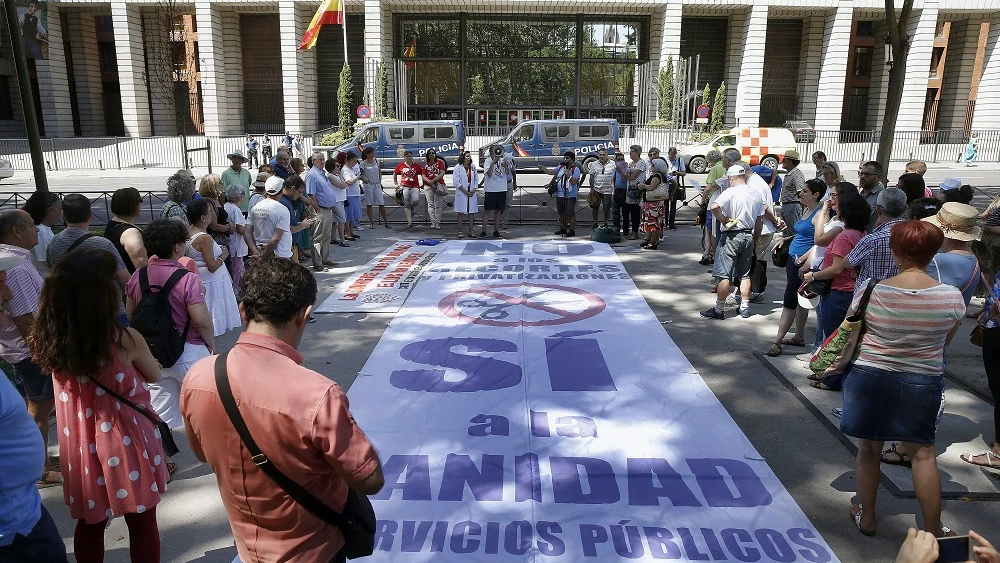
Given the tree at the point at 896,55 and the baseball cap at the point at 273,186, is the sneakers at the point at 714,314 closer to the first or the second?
the baseball cap at the point at 273,186

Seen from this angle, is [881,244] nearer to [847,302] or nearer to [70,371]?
[847,302]

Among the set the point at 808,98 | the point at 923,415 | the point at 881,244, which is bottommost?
the point at 923,415

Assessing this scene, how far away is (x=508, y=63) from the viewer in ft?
142

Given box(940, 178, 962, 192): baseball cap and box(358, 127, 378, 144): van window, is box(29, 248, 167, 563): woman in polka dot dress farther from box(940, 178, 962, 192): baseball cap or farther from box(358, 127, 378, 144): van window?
box(358, 127, 378, 144): van window

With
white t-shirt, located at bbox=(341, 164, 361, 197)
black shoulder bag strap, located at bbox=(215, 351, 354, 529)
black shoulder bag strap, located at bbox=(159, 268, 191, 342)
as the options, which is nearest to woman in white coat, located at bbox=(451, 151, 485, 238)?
white t-shirt, located at bbox=(341, 164, 361, 197)

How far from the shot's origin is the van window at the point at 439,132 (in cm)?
2803

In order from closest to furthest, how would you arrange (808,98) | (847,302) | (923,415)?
(923,415), (847,302), (808,98)

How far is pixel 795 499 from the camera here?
14.8 feet

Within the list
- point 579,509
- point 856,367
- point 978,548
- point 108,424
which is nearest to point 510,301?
point 579,509

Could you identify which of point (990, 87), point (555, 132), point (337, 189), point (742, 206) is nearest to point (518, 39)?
point (555, 132)

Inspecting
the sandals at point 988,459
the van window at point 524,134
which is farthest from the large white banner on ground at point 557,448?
the van window at point 524,134

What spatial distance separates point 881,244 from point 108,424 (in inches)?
202

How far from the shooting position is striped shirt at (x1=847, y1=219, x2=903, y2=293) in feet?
16.2

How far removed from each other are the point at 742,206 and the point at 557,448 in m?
4.59
